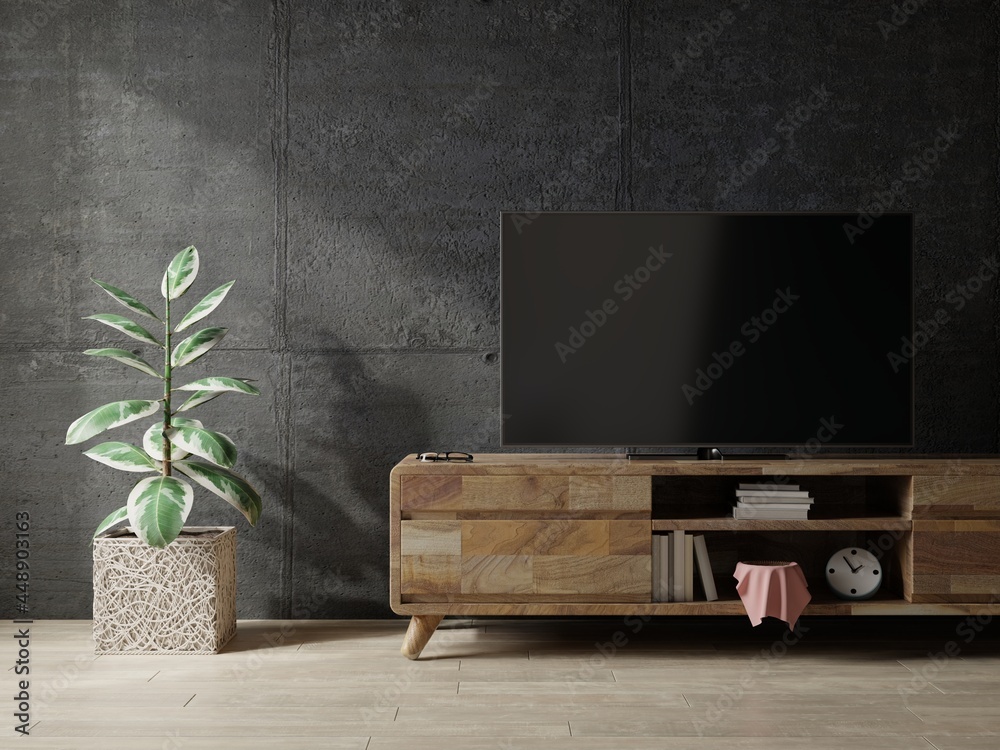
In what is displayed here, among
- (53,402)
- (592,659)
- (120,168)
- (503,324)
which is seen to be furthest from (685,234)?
(53,402)

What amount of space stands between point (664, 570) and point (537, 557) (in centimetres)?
40

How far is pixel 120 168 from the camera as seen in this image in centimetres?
315

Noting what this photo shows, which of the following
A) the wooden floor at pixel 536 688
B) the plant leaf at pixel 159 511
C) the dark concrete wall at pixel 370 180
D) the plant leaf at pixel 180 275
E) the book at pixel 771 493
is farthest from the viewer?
the dark concrete wall at pixel 370 180

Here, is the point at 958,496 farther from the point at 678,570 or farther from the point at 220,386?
the point at 220,386

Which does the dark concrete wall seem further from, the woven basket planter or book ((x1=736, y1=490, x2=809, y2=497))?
book ((x1=736, y1=490, x2=809, y2=497))

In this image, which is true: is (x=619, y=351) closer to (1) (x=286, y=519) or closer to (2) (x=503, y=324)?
(2) (x=503, y=324)

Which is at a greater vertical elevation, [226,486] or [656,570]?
[226,486]

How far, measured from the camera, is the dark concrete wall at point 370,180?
3.11 m

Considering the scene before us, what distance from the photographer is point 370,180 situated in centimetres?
314

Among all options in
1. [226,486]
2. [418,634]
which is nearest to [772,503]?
A: [418,634]

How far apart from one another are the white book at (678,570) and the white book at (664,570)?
18 mm

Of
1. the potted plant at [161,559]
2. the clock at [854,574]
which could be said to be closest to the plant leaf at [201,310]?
the potted plant at [161,559]

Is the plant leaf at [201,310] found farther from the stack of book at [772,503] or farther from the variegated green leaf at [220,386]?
the stack of book at [772,503]

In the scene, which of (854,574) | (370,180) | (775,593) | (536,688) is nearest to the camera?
(536,688)
